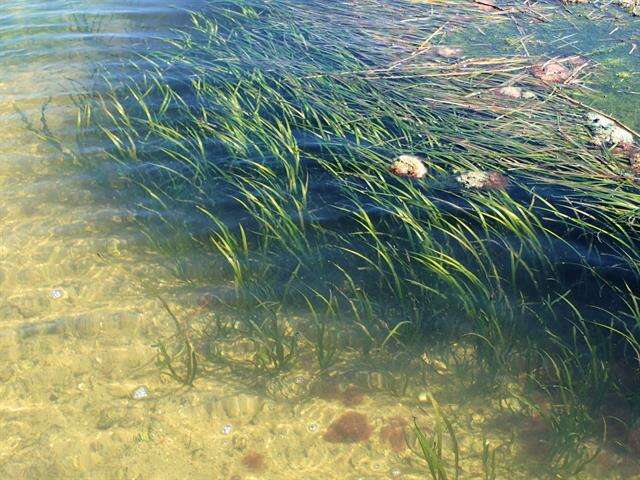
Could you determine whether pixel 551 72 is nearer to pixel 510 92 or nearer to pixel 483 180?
pixel 510 92

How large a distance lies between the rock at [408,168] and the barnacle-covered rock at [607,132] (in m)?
1.52

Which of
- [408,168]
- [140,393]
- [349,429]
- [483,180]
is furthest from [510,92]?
[140,393]

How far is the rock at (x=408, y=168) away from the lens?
4391mm

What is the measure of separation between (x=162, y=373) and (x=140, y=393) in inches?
6.5

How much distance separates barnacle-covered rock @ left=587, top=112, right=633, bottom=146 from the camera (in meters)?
4.68

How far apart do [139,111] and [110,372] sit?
2923mm

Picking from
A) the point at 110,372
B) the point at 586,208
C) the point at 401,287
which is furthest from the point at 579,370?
the point at 110,372

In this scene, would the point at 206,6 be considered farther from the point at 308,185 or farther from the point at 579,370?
the point at 579,370

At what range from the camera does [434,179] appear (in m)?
4.40

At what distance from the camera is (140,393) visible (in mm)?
3260

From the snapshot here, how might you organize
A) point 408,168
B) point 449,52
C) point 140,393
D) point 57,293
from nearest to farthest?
point 140,393
point 57,293
point 408,168
point 449,52

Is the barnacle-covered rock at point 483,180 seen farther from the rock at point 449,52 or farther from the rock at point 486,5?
the rock at point 486,5

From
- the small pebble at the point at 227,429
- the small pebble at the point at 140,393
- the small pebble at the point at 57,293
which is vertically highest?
the small pebble at the point at 57,293

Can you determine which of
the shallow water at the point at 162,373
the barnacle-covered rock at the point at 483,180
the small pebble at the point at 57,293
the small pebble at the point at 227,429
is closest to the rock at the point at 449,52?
the shallow water at the point at 162,373
